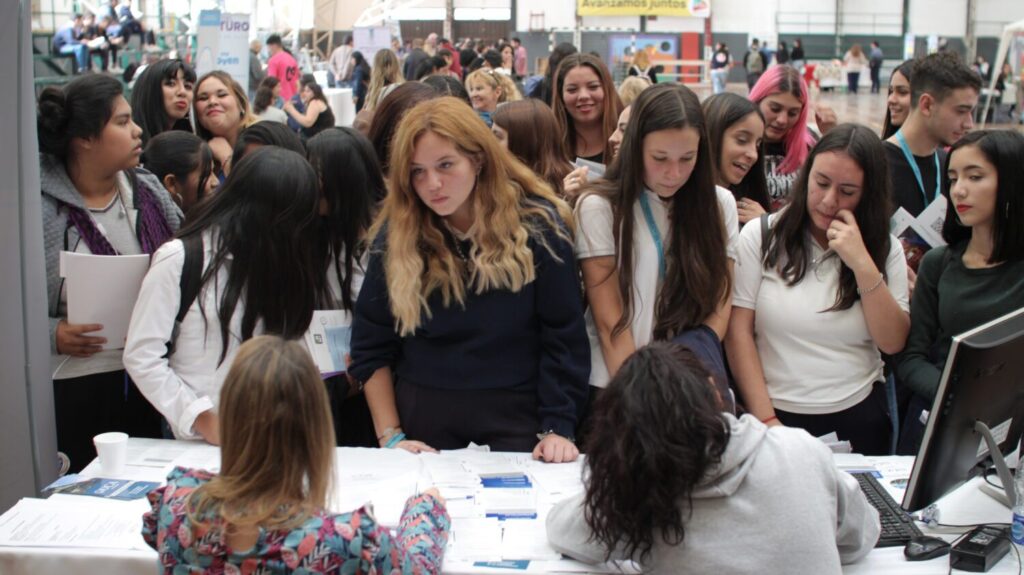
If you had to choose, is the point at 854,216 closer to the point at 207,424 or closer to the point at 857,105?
the point at 207,424

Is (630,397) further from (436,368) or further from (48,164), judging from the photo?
(48,164)

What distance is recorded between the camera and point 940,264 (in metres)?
2.90

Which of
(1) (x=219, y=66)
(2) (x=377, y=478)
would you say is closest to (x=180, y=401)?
(2) (x=377, y=478)

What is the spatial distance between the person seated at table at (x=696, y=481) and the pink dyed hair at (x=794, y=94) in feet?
7.17

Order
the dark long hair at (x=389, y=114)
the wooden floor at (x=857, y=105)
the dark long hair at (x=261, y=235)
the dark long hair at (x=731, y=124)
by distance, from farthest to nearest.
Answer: the wooden floor at (x=857, y=105)
the dark long hair at (x=389, y=114)
the dark long hair at (x=731, y=124)
the dark long hair at (x=261, y=235)

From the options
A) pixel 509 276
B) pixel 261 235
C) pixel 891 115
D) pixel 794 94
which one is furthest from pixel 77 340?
pixel 891 115

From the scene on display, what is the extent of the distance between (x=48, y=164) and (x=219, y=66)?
5.06m

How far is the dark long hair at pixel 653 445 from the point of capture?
1745 mm

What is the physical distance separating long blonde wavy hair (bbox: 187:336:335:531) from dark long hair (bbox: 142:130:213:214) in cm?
206

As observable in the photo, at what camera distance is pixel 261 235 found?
8.73 feet

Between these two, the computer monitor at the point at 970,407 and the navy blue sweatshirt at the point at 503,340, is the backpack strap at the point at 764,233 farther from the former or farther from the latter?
the computer monitor at the point at 970,407

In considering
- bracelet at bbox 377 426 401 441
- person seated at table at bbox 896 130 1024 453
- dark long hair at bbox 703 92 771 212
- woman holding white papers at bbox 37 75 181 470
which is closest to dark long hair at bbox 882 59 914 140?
dark long hair at bbox 703 92 771 212

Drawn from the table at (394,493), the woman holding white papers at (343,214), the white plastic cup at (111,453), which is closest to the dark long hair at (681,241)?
the table at (394,493)

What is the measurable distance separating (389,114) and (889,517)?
2.39 m
